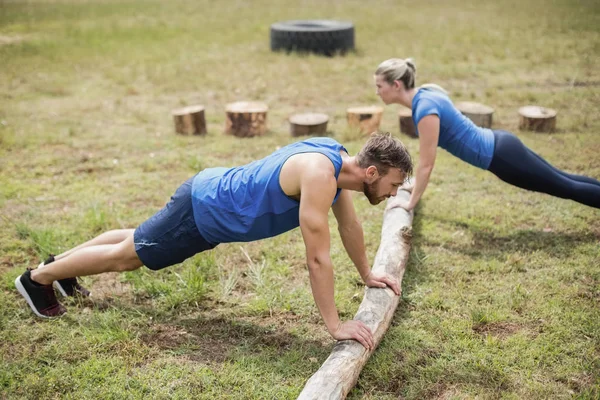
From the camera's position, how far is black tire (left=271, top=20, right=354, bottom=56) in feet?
37.7

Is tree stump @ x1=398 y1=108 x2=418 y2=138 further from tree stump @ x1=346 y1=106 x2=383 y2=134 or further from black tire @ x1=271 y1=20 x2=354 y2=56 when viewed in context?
black tire @ x1=271 y1=20 x2=354 y2=56

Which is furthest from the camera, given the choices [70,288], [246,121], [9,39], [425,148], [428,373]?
[9,39]

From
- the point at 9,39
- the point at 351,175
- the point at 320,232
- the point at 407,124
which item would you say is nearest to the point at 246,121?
the point at 407,124

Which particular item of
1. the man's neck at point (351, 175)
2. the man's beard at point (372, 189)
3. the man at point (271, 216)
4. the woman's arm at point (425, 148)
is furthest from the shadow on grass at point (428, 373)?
the woman's arm at point (425, 148)

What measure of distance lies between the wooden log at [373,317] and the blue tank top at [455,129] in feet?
2.39

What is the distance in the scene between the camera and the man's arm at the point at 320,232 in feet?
9.90

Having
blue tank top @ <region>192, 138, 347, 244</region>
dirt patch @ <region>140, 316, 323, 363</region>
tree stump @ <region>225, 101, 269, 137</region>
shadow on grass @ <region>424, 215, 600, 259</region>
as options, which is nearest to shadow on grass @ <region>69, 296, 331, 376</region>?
dirt patch @ <region>140, 316, 323, 363</region>

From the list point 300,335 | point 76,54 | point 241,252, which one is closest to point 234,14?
point 76,54

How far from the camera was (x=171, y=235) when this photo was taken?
138 inches

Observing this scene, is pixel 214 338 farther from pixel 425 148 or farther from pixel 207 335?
pixel 425 148

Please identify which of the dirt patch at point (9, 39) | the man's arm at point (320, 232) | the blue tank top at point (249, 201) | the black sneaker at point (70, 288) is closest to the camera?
the man's arm at point (320, 232)

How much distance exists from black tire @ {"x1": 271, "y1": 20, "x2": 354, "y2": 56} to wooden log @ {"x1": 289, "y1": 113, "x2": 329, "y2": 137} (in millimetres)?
4532

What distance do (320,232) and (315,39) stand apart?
914 centimetres

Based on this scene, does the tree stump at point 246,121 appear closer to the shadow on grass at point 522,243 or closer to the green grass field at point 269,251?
the green grass field at point 269,251
